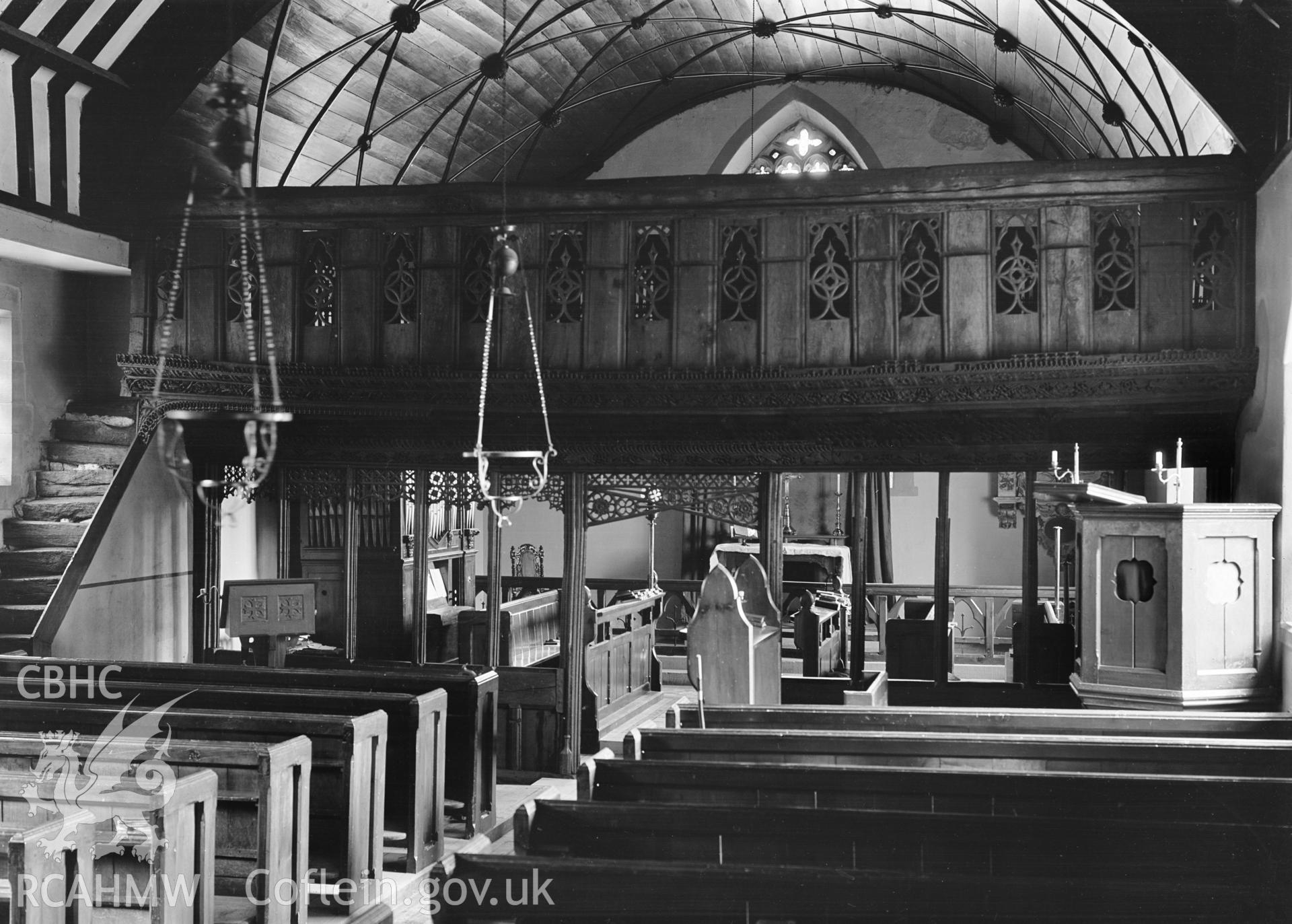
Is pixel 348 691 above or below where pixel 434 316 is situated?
below

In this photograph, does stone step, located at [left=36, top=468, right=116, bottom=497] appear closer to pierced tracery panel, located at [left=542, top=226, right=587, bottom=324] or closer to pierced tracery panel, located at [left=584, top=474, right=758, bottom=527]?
pierced tracery panel, located at [left=542, top=226, right=587, bottom=324]

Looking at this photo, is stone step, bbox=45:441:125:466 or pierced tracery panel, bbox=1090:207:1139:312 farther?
stone step, bbox=45:441:125:466

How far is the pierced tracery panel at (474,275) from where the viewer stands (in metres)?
8.23

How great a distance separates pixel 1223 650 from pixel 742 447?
372 centimetres

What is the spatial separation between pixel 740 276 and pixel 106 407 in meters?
4.68

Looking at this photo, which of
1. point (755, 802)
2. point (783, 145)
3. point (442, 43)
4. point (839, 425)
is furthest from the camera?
point (783, 145)

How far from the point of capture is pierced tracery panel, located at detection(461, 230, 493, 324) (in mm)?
8227

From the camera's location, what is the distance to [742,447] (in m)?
8.45

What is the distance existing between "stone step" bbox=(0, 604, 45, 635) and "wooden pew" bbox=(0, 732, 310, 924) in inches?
112

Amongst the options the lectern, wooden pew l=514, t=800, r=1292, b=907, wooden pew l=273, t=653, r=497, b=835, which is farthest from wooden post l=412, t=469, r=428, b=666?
wooden pew l=514, t=800, r=1292, b=907

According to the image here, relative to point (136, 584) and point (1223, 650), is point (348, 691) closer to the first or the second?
point (136, 584)

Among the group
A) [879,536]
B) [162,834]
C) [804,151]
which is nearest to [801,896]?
[162,834]

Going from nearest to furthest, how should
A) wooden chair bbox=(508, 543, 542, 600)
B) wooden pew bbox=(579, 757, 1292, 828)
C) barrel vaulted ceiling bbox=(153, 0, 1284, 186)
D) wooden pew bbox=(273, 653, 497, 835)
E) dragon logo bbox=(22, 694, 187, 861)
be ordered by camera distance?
1. wooden pew bbox=(579, 757, 1292, 828)
2. dragon logo bbox=(22, 694, 187, 861)
3. wooden pew bbox=(273, 653, 497, 835)
4. barrel vaulted ceiling bbox=(153, 0, 1284, 186)
5. wooden chair bbox=(508, 543, 542, 600)

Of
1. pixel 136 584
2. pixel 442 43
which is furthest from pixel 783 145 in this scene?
pixel 136 584
